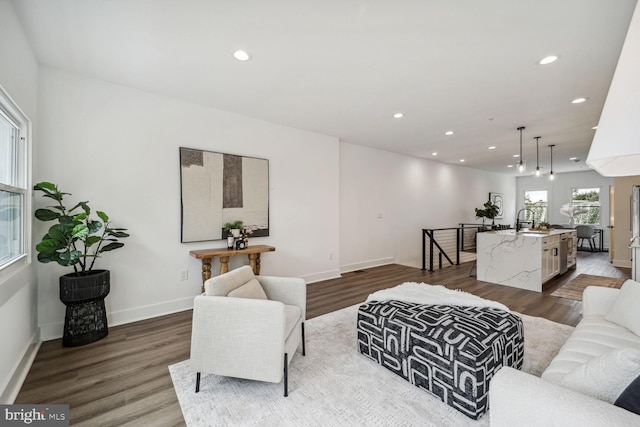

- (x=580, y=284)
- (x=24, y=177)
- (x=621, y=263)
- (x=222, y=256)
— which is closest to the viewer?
(x=24, y=177)

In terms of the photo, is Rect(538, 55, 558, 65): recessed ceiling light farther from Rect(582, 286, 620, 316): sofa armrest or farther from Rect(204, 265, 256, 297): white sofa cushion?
Rect(204, 265, 256, 297): white sofa cushion

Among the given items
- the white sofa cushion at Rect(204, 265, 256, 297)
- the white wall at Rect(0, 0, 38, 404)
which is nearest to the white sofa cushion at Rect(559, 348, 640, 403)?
the white sofa cushion at Rect(204, 265, 256, 297)

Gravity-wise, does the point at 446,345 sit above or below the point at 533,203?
below

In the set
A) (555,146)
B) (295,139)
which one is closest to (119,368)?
(295,139)

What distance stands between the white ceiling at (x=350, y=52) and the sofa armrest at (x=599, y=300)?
2.06m

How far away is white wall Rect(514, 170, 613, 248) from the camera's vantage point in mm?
9250

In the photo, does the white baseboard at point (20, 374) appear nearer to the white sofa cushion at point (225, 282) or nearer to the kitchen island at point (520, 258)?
the white sofa cushion at point (225, 282)

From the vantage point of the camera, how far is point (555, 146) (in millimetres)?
5961

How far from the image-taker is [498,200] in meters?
10.3

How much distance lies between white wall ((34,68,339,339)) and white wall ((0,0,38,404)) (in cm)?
24

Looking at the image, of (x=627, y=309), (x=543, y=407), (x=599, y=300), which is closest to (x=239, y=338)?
(x=543, y=407)

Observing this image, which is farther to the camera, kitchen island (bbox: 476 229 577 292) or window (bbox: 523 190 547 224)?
window (bbox: 523 190 547 224)

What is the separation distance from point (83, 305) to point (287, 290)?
78.1 inches

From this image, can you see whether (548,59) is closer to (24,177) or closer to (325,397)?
→ (325,397)
